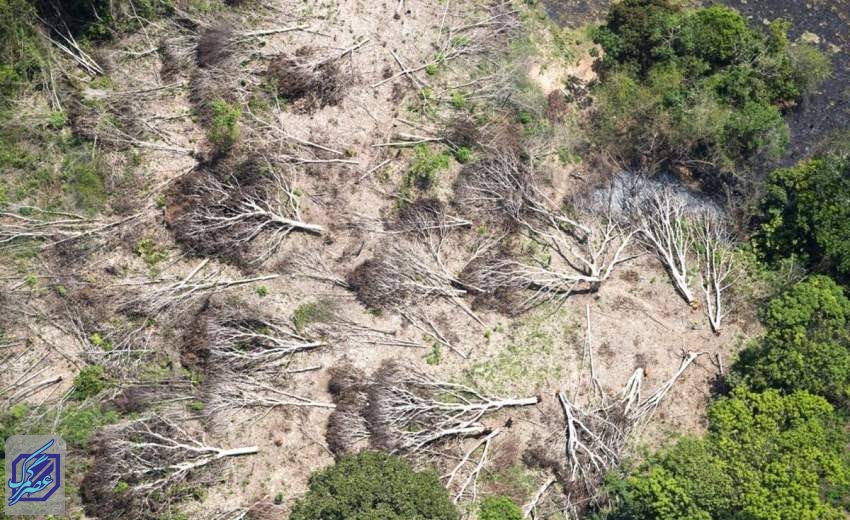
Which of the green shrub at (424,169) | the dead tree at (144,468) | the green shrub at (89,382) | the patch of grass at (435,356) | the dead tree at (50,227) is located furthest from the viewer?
the green shrub at (424,169)

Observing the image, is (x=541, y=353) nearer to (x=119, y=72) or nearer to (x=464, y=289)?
(x=464, y=289)

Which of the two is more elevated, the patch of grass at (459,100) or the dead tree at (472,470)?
the patch of grass at (459,100)

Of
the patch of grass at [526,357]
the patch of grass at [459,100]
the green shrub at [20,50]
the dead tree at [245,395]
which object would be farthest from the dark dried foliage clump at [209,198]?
the patch of grass at [526,357]

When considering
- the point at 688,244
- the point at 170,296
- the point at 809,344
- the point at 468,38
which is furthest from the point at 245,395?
the point at 809,344

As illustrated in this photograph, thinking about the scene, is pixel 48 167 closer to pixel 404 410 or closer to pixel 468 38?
pixel 404 410

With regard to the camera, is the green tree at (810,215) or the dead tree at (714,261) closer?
the green tree at (810,215)

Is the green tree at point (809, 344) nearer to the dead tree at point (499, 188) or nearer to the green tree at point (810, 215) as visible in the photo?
the green tree at point (810, 215)
